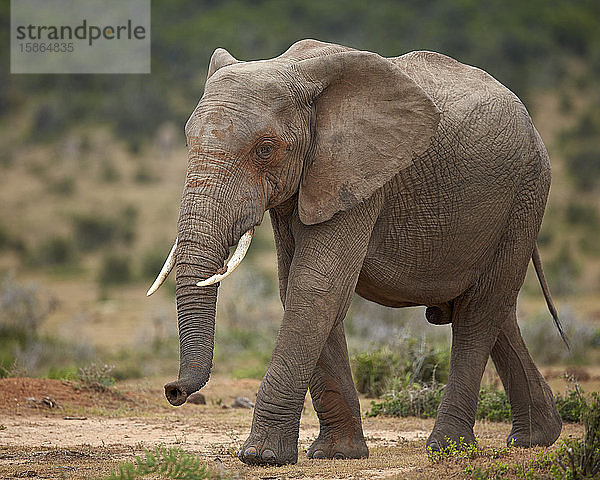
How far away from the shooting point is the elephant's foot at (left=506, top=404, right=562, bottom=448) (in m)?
7.27

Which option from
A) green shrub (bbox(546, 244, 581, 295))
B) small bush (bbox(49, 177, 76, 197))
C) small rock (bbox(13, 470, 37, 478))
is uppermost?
small bush (bbox(49, 177, 76, 197))

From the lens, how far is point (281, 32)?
129 ft

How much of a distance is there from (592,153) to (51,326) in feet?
58.4

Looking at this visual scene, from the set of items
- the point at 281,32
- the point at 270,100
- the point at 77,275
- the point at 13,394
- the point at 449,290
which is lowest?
the point at 13,394

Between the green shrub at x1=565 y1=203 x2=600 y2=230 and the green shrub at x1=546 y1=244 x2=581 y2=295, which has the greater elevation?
the green shrub at x1=565 y1=203 x2=600 y2=230

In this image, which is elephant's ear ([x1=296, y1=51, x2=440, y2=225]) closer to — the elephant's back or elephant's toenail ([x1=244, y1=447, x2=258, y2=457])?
the elephant's back

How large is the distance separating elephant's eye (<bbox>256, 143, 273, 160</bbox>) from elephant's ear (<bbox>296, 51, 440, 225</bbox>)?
0.33 meters

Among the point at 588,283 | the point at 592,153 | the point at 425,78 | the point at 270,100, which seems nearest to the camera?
the point at 270,100

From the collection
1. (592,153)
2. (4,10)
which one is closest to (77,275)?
(592,153)

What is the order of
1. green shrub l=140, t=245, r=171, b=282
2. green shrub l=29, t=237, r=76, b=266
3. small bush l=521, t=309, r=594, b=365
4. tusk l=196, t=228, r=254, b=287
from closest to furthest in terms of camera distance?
1. tusk l=196, t=228, r=254, b=287
2. small bush l=521, t=309, r=594, b=365
3. green shrub l=140, t=245, r=171, b=282
4. green shrub l=29, t=237, r=76, b=266

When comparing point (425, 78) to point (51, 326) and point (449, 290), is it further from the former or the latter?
point (51, 326)

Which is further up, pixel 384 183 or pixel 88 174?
pixel 88 174

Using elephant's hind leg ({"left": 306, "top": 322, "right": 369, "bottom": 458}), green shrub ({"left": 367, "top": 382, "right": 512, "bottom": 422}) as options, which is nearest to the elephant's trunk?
elephant's hind leg ({"left": 306, "top": 322, "right": 369, "bottom": 458})

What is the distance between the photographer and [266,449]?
558 centimetres
